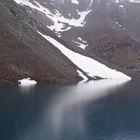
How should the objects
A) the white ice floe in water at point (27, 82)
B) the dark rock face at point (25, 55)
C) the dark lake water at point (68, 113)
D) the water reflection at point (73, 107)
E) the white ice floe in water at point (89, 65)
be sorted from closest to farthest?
the dark lake water at point (68, 113), the water reflection at point (73, 107), the white ice floe in water at point (27, 82), the dark rock face at point (25, 55), the white ice floe in water at point (89, 65)

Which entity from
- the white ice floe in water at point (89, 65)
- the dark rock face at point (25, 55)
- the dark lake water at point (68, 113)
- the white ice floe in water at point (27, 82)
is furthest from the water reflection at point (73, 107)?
the white ice floe in water at point (89, 65)

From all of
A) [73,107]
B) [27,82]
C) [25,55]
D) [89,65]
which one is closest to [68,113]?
[73,107]

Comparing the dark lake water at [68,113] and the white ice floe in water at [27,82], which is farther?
the white ice floe in water at [27,82]

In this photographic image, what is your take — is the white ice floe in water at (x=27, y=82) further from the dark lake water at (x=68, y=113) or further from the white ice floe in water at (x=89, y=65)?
the white ice floe in water at (x=89, y=65)

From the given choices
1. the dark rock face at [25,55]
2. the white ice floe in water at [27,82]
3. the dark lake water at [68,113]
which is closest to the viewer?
the dark lake water at [68,113]

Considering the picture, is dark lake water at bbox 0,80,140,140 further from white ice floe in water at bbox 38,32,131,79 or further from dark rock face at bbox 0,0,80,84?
white ice floe in water at bbox 38,32,131,79

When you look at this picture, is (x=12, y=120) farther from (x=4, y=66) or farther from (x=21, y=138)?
(x=4, y=66)

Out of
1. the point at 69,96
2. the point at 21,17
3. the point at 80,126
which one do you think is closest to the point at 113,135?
the point at 80,126

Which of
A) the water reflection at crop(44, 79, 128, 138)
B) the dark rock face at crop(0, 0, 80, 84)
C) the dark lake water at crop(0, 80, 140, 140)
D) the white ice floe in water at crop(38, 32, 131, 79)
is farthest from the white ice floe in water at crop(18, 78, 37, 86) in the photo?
the white ice floe in water at crop(38, 32, 131, 79)
